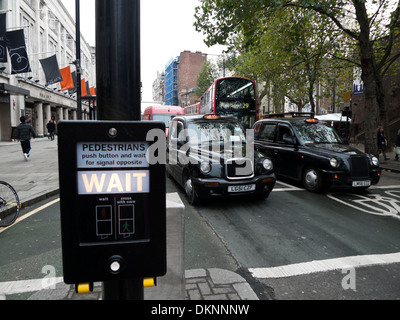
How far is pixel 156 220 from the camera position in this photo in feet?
4.13

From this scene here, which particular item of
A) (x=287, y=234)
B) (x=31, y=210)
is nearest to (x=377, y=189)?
(x=287, y=234)

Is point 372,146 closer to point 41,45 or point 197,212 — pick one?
point 197,212

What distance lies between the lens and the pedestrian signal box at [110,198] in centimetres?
120

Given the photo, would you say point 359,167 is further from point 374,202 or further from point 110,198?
point 110,198

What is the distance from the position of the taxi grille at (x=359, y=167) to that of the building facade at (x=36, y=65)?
17233 mm

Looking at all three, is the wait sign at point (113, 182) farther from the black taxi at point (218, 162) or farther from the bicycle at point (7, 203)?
the bicycle at point (7, 203)

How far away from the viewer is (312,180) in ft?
24.2

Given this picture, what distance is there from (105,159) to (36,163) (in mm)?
12371

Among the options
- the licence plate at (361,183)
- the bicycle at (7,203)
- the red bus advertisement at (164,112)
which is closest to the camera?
the bicycle at (7,203)

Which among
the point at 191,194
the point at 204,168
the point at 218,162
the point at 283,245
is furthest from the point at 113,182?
the point at 191,194

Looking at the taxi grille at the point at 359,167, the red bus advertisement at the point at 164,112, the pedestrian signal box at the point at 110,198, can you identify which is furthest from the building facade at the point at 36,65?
the pedestrian signal box at the point at 110,198

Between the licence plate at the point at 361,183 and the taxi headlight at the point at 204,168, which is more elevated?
the taxi headlight at the point at 204,168

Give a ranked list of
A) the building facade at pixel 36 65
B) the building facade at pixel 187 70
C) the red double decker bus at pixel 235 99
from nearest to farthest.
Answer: the red double decker bus at pixel 235 99 → the building facade at pixel 36 65 → the building facade at pixel 187 70

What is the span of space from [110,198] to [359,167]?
23.1ft
